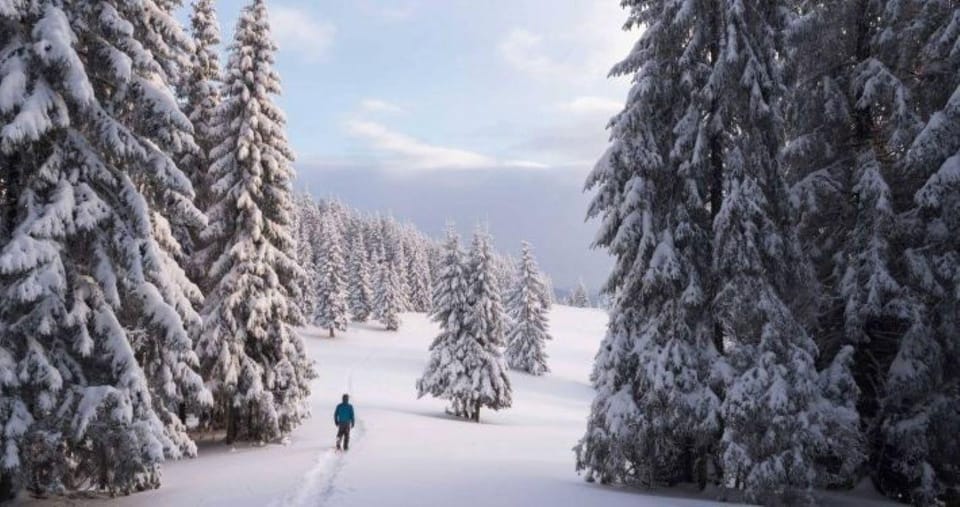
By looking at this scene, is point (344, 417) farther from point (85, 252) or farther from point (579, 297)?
point (579, 297)

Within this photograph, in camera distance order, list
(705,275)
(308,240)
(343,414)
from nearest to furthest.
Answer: (705,275)
(343,414)
(308,240)

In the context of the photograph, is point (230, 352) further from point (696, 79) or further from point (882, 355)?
point (882, 355)

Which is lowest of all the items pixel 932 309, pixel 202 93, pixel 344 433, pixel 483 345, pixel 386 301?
pixel 344 433

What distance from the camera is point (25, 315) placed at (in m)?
10.7

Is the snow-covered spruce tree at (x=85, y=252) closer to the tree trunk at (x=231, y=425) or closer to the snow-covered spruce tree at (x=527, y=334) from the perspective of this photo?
the tree trunk at (x=231, y=425)

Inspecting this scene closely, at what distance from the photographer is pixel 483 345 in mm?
39438

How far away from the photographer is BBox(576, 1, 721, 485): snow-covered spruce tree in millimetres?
14203

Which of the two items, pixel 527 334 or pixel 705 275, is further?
pixel 527 334

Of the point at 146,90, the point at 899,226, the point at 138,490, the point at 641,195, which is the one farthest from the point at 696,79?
the point at 138,490

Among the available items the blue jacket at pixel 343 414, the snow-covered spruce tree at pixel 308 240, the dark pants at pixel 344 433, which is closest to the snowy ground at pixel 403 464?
the dark pants at pixel 344 433

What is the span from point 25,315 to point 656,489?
42.0 feet

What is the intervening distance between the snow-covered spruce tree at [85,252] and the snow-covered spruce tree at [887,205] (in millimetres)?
13720

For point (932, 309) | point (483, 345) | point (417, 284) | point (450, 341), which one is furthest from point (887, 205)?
point (417, 284)

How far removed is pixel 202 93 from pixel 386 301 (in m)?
63.2
